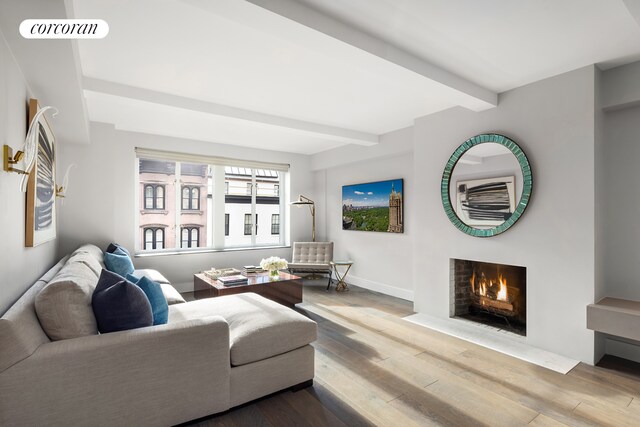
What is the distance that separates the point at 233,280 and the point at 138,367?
7.70ft

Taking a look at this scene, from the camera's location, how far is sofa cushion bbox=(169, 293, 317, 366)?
6.87 feet

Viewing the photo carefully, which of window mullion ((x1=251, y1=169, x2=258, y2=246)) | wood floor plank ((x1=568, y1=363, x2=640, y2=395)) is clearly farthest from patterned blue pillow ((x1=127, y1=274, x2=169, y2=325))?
window mullion ((x1=251, y1=169, x2=258, y2=246))

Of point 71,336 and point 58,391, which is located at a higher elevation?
point 71,336

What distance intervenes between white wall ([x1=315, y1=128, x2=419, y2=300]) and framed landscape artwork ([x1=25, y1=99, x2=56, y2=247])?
366 centimetres

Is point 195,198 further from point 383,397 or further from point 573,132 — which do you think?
point 573,132

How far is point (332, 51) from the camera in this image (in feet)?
7.29

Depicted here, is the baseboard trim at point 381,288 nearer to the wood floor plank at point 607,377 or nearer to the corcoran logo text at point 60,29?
the wood floor plank at point 607,377

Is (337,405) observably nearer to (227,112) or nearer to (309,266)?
(227,112)

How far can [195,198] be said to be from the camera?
6406 millimetres

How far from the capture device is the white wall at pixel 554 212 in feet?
8.96

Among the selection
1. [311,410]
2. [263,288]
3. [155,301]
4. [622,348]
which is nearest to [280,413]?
[311,410]

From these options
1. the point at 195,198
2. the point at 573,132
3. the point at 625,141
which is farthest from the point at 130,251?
the point at 625,141

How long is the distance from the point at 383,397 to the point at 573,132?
2.68m

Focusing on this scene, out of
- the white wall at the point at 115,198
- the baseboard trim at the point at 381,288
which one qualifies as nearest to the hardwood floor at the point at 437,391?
→ the baseboard trim at the point at 381,288
